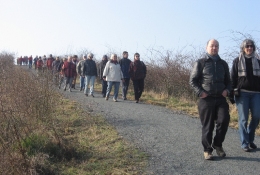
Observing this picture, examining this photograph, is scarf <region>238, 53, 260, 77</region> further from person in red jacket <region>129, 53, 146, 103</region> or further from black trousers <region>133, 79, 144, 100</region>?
black trousers <region>133, 79, 144, 100</region>

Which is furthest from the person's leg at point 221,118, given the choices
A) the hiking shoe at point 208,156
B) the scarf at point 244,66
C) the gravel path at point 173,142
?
the scarf at point 244,66

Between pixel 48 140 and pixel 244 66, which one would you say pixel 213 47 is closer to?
pixel 244 66

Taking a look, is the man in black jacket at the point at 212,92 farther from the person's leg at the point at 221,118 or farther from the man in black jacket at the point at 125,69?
the man in black jacket at the point at 125,69

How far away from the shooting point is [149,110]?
10.5 m

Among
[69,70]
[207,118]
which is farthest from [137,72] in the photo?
[207,118]

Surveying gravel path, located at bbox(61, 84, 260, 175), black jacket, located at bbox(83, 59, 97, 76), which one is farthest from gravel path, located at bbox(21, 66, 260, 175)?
black jacket, located at bbox(83, 59, 97, 76)

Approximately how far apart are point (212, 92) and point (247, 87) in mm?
864

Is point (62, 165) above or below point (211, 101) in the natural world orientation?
below

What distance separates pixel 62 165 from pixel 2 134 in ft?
3.73

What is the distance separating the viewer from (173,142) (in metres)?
6.54

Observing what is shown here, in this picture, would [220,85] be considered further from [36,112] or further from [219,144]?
[36,112]

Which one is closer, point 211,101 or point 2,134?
point 2,134

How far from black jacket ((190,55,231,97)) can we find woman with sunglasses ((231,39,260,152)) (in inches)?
19.6

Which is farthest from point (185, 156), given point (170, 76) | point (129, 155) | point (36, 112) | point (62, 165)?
point (170, 76)
